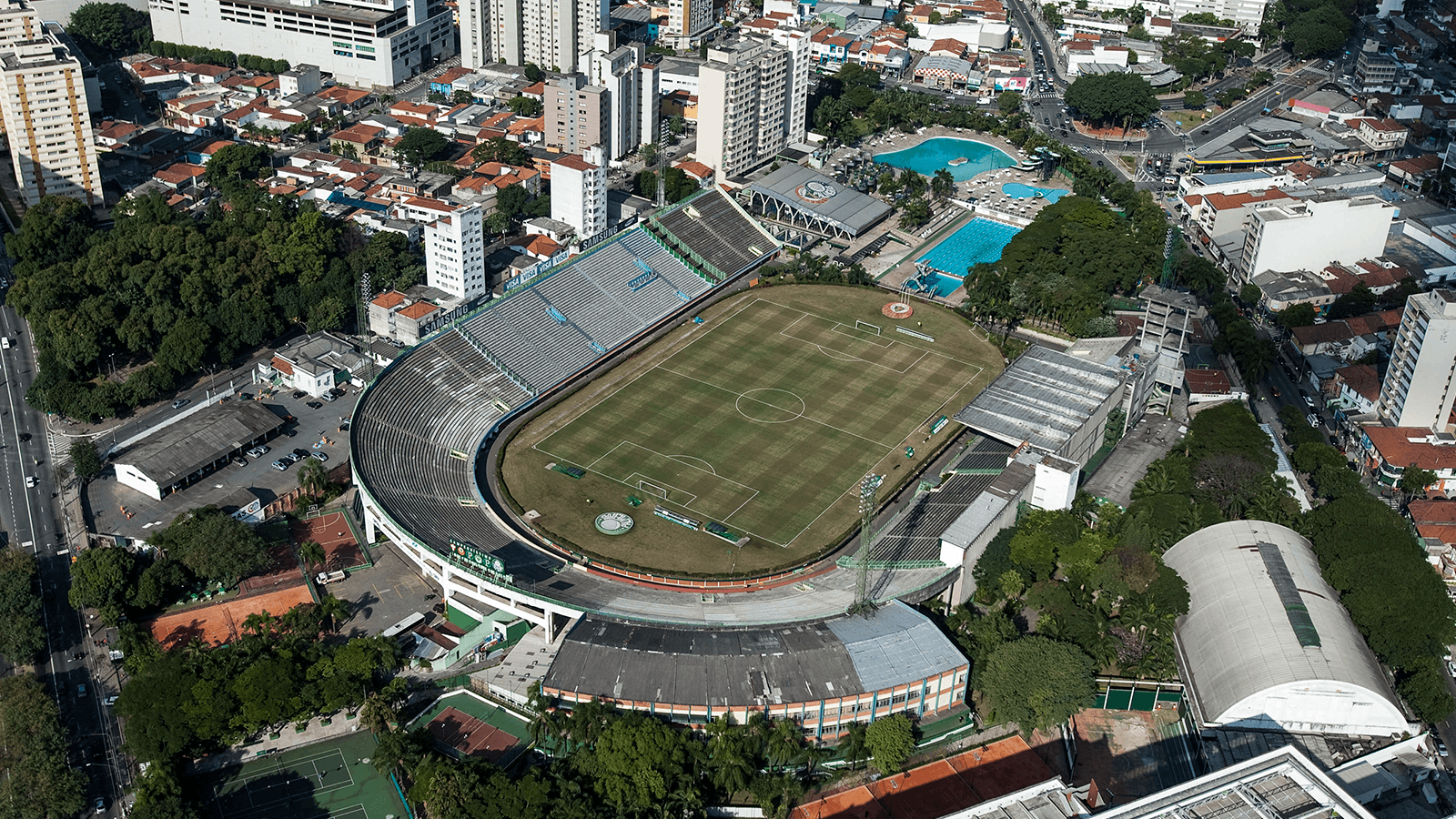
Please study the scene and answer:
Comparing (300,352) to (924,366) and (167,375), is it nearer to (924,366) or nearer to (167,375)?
(167,375)

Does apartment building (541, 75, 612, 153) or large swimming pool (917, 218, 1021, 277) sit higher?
apartment building (541, 75, 612, 153)

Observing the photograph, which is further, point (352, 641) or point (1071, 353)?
A: point (1071, 353)

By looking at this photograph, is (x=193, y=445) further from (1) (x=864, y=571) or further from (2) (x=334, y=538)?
(1) (x=864, y=571)

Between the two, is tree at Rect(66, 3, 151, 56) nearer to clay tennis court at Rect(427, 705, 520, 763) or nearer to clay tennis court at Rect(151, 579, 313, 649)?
clay tennis court at Rect(151, 579, 313, 649)

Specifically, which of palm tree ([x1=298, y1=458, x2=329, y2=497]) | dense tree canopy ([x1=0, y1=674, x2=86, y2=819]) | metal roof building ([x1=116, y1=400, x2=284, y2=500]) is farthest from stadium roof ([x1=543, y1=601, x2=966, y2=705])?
metal roof building ([x1=116, y1=400, x2=284, y2=500])

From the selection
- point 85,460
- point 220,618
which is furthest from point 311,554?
point 85,460

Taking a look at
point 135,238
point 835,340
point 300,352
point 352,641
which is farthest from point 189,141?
point 352,641

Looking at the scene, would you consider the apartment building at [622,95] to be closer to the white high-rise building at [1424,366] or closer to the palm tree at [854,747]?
the white high-rise building at [1424,366]
